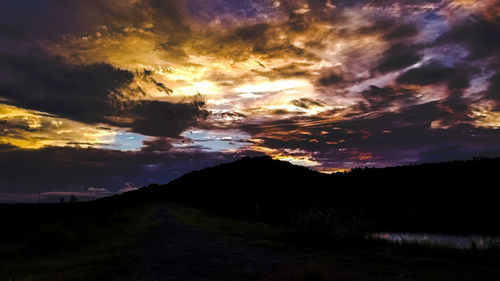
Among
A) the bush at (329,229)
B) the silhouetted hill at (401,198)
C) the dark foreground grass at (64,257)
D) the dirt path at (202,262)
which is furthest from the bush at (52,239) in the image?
the silhouetted hill at (401,198)

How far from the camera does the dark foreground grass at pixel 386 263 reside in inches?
312

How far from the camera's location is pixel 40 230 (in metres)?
15.4

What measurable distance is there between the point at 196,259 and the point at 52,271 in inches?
178

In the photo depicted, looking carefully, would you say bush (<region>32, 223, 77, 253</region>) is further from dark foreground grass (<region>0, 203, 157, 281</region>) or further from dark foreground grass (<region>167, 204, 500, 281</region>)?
dark foreground grass (<region>167, 204, 500, 281</region>)

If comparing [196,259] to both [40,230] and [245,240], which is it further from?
[40,230]

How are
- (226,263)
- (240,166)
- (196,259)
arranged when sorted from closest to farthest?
(226,263)
(196,259)
(240,166)

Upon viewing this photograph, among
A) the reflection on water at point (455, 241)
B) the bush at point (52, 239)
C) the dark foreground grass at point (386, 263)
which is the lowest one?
the reflection on water at point (455, 241)

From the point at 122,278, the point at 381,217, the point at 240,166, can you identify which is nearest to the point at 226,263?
the point at 122,278

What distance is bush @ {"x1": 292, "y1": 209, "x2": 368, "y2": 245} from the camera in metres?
13.0

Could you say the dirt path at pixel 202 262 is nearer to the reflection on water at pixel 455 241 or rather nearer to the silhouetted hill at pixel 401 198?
the reflection on water at pixel 455 241

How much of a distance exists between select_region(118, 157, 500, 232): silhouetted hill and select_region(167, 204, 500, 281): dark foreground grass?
1674 centimetres

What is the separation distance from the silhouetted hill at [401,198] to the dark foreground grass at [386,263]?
54.9 ft

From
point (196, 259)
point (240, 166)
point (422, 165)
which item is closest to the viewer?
point (196, 259)

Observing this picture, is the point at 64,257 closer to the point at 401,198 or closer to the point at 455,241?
the point at 455,241
